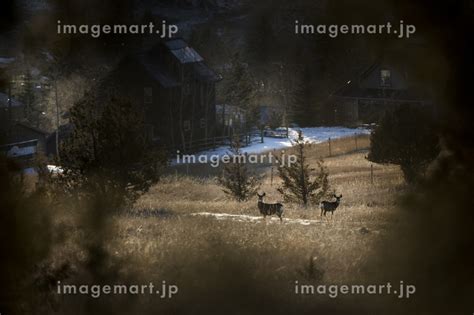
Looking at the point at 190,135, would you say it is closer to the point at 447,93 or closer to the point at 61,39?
the point at 61,39

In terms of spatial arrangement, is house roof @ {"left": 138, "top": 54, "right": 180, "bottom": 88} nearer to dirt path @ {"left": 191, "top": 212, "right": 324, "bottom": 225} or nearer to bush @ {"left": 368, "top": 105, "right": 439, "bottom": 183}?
bush @ {"left": 368, "top": 105, "right": 439, "bottom": 183}

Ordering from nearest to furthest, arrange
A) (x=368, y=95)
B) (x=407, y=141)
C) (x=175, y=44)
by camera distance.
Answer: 1. (x=407, y=141)
2. (x=175, y=44)
3. (x=368, y=95)

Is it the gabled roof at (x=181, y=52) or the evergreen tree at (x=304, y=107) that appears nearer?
the gabled roof at (x=181, y=52)

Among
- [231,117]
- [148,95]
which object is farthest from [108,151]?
[231,117]

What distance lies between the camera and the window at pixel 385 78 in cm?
5312

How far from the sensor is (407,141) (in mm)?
25719

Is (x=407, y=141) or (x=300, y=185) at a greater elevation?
(x=407, y=141)

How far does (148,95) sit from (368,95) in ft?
56.8

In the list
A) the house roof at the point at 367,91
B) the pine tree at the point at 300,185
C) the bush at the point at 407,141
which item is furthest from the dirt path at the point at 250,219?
the house roof at the point at 367,91

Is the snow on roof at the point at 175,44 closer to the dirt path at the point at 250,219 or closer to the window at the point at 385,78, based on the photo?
the window at the point at 385,78

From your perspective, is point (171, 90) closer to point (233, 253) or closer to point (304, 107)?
point (304, 107)

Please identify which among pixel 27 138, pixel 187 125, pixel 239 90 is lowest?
pixel 27 138

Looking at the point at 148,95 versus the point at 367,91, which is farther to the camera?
the point at 367,91

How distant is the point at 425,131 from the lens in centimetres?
2530
